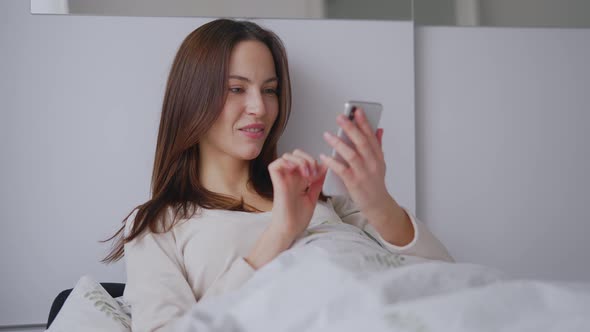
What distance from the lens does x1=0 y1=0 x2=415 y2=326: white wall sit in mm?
1371

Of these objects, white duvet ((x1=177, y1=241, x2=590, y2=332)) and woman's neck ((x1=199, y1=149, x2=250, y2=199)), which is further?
woman's neck ((x1=199, y1=149, x2=250, y2=199))

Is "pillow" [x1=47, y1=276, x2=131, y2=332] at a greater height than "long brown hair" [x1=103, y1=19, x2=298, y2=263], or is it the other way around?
"long brown hair" [x1=103, y1=19, x2=298, y2=263]

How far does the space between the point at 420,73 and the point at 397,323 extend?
1.11m

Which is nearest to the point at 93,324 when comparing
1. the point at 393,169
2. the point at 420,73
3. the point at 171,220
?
the point at 171,220

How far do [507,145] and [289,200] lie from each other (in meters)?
0.89

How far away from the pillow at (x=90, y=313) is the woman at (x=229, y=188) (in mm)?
44

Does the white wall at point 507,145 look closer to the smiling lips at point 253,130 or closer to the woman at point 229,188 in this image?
the woman at point 229,188

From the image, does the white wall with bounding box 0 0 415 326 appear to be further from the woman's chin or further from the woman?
the woman's chin

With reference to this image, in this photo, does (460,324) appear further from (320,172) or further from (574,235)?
(574,235)

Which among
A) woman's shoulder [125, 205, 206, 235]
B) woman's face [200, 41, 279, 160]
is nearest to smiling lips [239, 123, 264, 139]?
woman's face [200, 41, 279, 160]

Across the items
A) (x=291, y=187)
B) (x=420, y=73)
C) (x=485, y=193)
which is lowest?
(x=485, y=193)

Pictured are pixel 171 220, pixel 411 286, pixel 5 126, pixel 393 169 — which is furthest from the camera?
pixel 393 169

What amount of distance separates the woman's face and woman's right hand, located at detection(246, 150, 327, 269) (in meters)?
0.29

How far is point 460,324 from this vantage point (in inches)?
22.2
